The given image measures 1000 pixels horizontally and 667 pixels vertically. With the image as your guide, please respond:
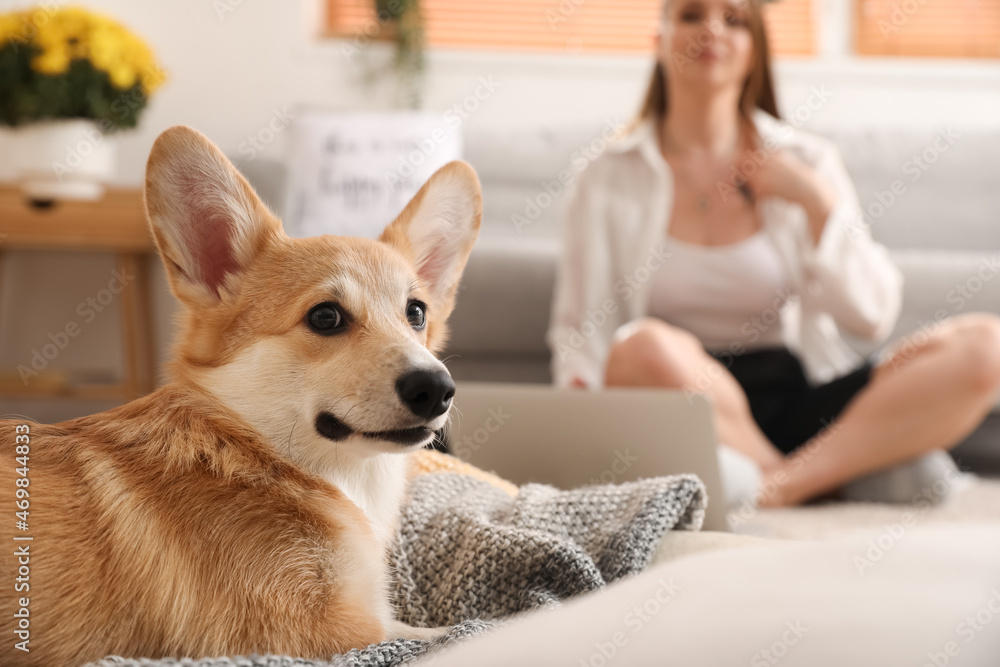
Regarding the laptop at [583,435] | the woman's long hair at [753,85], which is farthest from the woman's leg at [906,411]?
the laptop at [583,435]

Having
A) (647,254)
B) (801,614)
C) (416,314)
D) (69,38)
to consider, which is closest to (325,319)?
(416,314)

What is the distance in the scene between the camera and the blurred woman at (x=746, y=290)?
1909 millimetres

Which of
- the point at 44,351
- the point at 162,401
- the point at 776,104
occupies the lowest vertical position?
the point at 44,351

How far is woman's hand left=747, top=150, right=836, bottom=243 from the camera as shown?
1.95 metres

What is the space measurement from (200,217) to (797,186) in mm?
1564

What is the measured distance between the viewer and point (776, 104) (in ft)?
7.23

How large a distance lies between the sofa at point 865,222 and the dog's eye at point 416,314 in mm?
1581

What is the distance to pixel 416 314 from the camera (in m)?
0.81

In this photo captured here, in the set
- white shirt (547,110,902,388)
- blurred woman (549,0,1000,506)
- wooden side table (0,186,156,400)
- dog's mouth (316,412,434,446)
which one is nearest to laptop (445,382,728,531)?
dog's mouth (316,412,434,446)

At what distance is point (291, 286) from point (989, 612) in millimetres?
554

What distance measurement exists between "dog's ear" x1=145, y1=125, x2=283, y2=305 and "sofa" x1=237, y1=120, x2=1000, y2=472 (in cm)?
164

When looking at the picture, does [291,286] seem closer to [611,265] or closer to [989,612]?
[989,612]

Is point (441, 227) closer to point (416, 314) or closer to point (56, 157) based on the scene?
point (416, 314)

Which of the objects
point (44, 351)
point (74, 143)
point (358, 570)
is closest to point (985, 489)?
point (358, 570)
